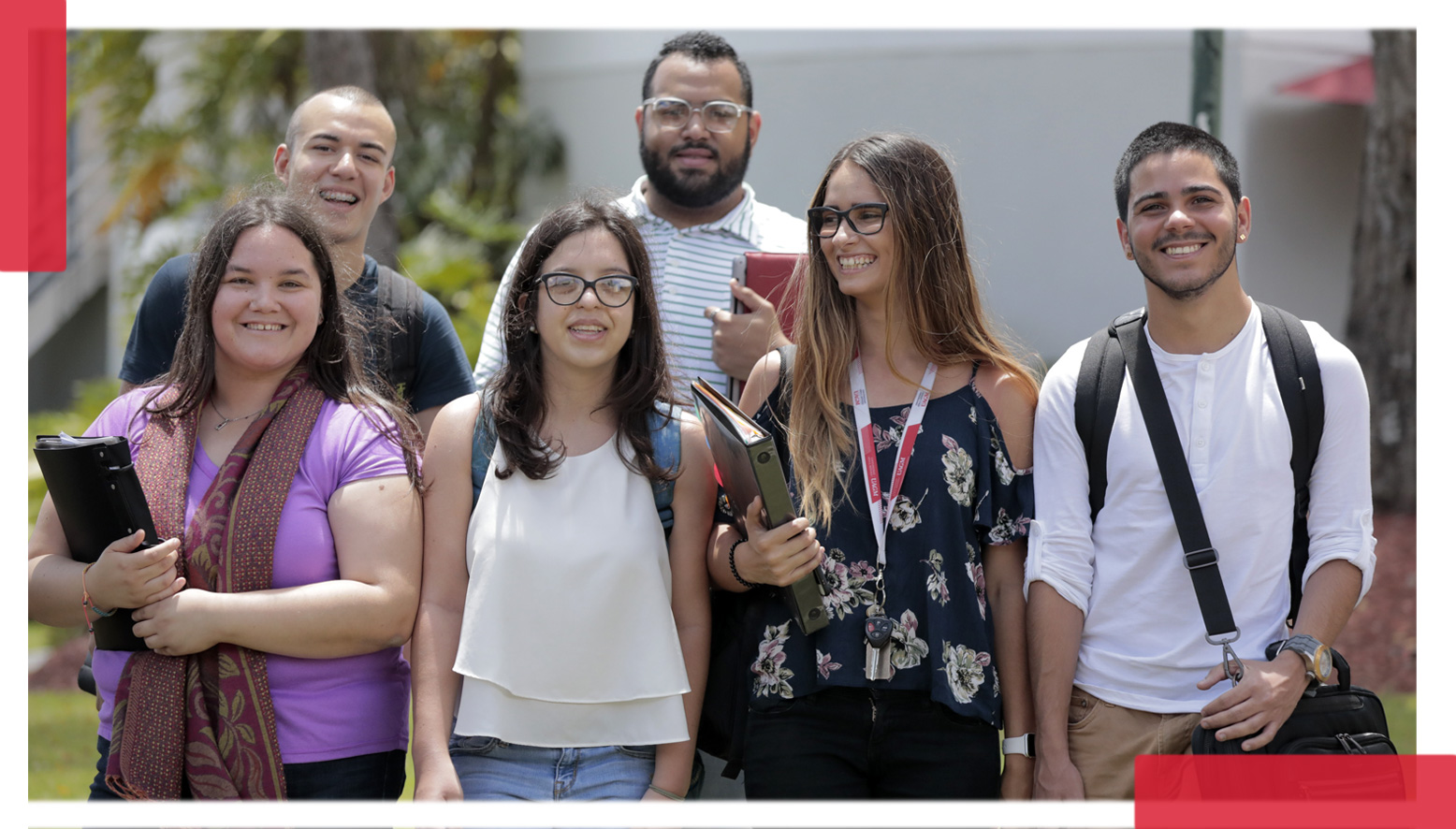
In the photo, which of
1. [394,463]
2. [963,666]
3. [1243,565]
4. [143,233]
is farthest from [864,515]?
[143,233]

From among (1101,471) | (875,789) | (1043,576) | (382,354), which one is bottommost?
(875,789)

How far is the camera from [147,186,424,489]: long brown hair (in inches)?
125

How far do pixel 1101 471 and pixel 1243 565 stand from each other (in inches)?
16.6

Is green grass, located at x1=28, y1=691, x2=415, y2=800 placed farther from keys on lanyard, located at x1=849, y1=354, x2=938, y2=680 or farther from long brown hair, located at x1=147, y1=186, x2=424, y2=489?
keys on lanyard, located at x1=849, y1=354, x2=938, y2=680

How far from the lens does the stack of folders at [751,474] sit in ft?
9.14

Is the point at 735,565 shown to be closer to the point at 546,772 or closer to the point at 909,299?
the point at 546,772

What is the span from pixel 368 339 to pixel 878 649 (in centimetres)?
193

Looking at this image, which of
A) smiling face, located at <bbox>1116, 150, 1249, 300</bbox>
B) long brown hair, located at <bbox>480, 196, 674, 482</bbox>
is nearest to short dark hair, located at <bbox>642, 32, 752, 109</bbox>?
long brown hair, located at <bbox>480, 196, 674, 482</bbox>

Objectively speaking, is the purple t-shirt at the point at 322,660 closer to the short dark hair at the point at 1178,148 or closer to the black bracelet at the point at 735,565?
the black bracelet at the point at 735,565

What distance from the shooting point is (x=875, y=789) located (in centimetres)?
303

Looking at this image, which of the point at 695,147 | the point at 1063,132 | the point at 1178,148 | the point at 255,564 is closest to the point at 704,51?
the point at 695,147

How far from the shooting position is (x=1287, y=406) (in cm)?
311

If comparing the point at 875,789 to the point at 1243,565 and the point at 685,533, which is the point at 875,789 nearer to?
the point at 685,533

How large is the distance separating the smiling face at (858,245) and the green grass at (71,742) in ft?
10.4
